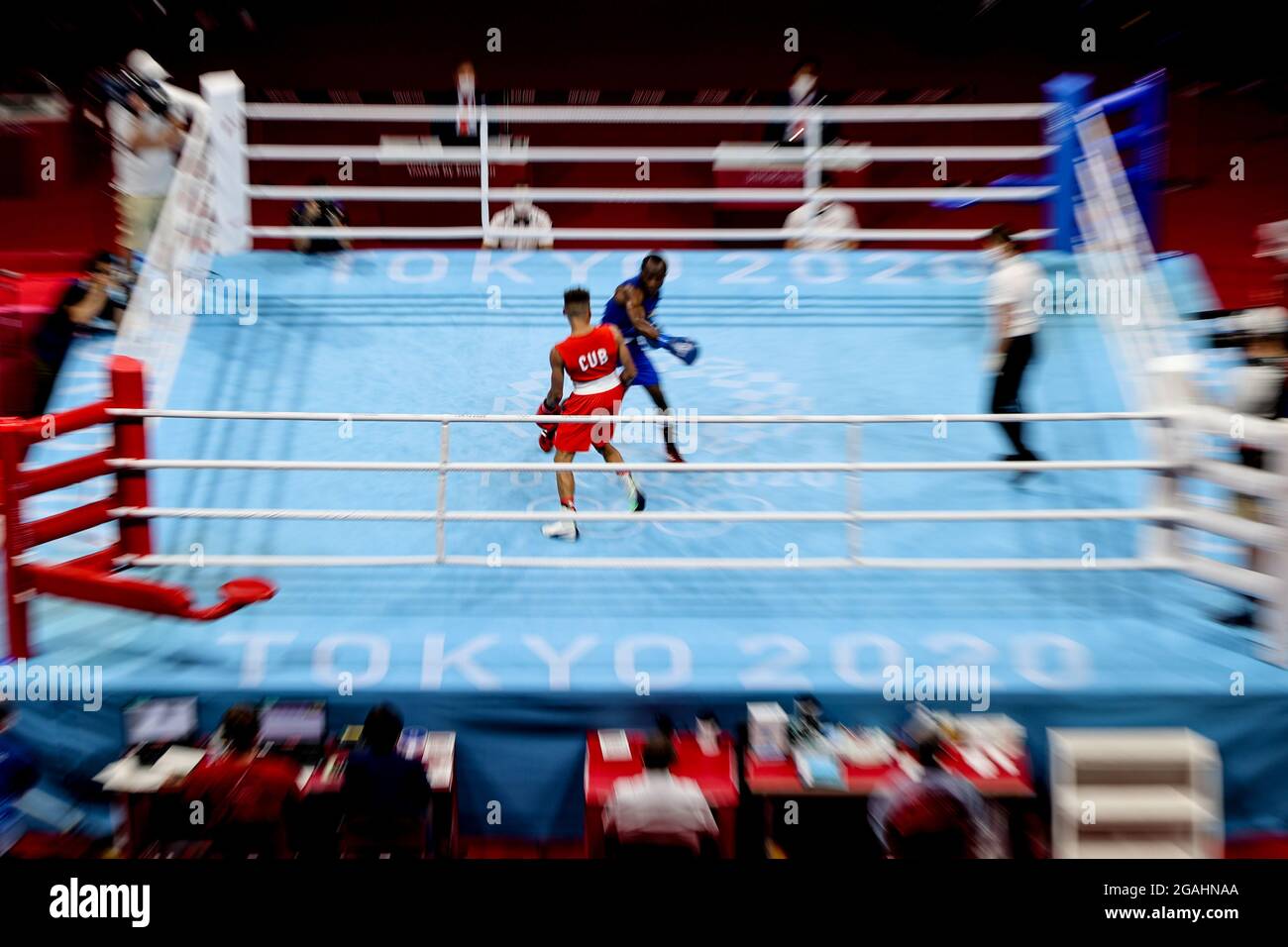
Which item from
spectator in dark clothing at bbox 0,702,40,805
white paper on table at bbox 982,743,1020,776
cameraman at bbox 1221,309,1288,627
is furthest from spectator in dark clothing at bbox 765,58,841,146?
spectator in dark clothing at bbox 0,702,40,805

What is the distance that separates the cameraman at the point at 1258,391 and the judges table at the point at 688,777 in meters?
2.14

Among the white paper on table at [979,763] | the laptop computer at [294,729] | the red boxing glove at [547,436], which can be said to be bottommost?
the white paper on table at [979,763]

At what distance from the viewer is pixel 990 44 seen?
23.2 feet

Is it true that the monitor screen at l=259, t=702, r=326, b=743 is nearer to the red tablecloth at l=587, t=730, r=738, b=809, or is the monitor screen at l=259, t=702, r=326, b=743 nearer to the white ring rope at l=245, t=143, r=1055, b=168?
the red tablecloth at l=587, t=730, r=738, b=809

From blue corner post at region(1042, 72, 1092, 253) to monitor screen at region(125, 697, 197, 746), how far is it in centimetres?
559

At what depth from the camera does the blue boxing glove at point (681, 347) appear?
423 cm

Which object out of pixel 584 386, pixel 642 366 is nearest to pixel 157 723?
pixel 584 386

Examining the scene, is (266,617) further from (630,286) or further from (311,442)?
(630,286)

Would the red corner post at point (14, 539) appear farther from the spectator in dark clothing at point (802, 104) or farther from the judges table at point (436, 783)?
the spectator in dark clothing at point (802, 104)

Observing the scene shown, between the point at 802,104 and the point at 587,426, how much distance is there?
363cm

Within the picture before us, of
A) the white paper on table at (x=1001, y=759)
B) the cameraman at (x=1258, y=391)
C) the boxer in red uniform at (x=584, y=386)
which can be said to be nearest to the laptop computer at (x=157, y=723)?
the boxer in red uniform at (x=584, y=386)

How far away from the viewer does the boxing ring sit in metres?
2.68

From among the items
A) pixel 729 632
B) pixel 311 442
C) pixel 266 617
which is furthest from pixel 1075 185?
pixel 266 617
